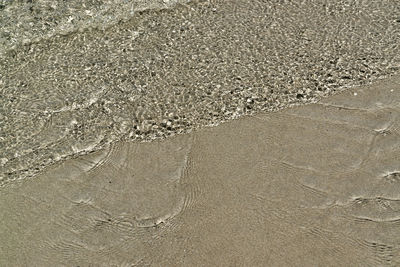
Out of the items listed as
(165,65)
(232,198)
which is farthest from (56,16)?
(232,198)

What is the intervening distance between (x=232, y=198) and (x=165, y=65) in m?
2.03

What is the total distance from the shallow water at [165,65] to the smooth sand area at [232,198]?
11.6 inches

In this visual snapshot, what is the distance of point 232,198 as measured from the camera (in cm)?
409

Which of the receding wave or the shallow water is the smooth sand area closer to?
the shallow water

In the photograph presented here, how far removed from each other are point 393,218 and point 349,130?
1.04 m

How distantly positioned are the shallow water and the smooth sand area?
29cm

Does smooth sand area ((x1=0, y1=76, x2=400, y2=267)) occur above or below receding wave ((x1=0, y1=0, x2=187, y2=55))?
below

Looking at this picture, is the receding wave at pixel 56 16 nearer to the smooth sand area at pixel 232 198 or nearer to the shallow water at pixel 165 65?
the shallow water at pixel 165 65

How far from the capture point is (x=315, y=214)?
13.1 ft

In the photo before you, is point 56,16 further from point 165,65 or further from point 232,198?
point 232,198

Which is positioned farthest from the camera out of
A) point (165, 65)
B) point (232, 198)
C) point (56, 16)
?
point (56, 16)

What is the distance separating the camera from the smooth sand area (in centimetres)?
380

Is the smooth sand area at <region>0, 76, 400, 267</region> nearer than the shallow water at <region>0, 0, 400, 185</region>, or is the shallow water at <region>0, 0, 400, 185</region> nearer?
the smooth sand area at <region>0, 76, 400, 267</region>

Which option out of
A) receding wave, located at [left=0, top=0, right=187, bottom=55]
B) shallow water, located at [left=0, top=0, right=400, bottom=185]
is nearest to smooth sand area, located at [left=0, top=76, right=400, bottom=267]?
shallow water, located at [left=0, top=0, right=400, bottom=185]
